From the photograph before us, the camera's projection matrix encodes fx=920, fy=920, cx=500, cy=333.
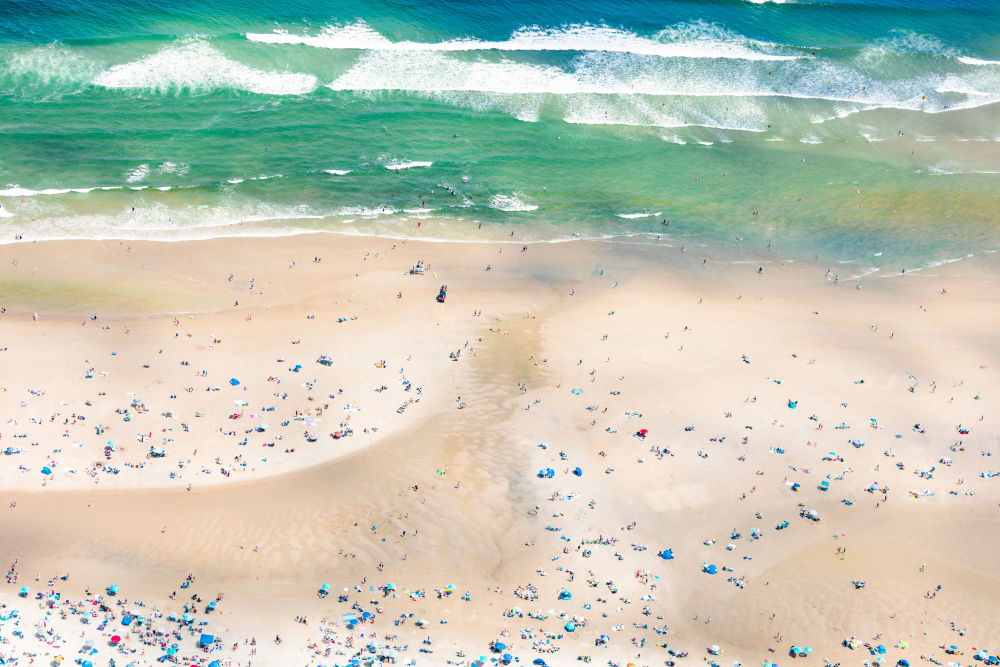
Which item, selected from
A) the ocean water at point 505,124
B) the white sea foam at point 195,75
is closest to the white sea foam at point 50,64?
the ocean water at point 505,124

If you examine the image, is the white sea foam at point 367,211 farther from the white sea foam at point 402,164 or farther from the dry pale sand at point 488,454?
the white sea foam at point 402,164

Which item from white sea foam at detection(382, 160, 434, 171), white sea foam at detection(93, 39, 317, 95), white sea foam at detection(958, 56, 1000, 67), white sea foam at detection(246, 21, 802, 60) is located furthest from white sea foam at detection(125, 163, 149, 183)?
white sea foam at detection(958, 56, 1000, 67)

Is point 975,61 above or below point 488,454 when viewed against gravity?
above

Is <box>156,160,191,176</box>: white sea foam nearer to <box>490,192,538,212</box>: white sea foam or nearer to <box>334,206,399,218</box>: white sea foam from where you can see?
<box>334,206,399,218</box>: white sea foam

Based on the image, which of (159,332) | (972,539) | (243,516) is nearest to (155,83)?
(159,332)

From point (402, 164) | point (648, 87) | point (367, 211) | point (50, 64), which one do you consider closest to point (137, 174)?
point (367, 211)

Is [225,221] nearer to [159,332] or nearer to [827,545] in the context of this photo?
[159,332]

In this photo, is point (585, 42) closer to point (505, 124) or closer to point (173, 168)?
point (505, 124)
